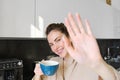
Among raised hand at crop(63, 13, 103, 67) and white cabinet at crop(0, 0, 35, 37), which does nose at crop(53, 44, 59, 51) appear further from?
raised hand at crop(63, 13, 103, 67)

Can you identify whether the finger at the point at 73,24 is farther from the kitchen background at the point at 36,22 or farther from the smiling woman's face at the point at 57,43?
the kitchen background at the point at 36,22

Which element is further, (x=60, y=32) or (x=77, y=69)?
(x=60, y=32)

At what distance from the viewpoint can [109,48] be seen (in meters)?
2.63

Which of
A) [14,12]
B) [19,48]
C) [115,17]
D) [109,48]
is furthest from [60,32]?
[109,48]

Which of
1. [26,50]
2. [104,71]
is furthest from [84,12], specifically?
[104,71]

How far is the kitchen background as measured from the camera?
1.48m

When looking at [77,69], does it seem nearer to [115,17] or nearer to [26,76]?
[26,76]

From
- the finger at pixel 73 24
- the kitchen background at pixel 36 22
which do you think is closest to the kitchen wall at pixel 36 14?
the kitchen background at pixel 36 22

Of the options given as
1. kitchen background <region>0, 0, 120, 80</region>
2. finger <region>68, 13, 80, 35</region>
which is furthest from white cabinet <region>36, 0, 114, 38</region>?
finger <region>68, 13, 80, 35</region>

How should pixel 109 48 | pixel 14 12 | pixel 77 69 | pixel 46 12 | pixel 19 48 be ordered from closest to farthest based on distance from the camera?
pixel 77 69 < pixel 14 12 < pixel 46 12 < pixel 19 48 < pixel 109 48

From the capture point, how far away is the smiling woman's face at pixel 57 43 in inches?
51.4

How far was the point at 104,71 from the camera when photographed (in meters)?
0.75

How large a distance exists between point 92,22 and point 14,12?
0.80 metres

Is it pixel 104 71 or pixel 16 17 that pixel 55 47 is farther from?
pixel 104 71
